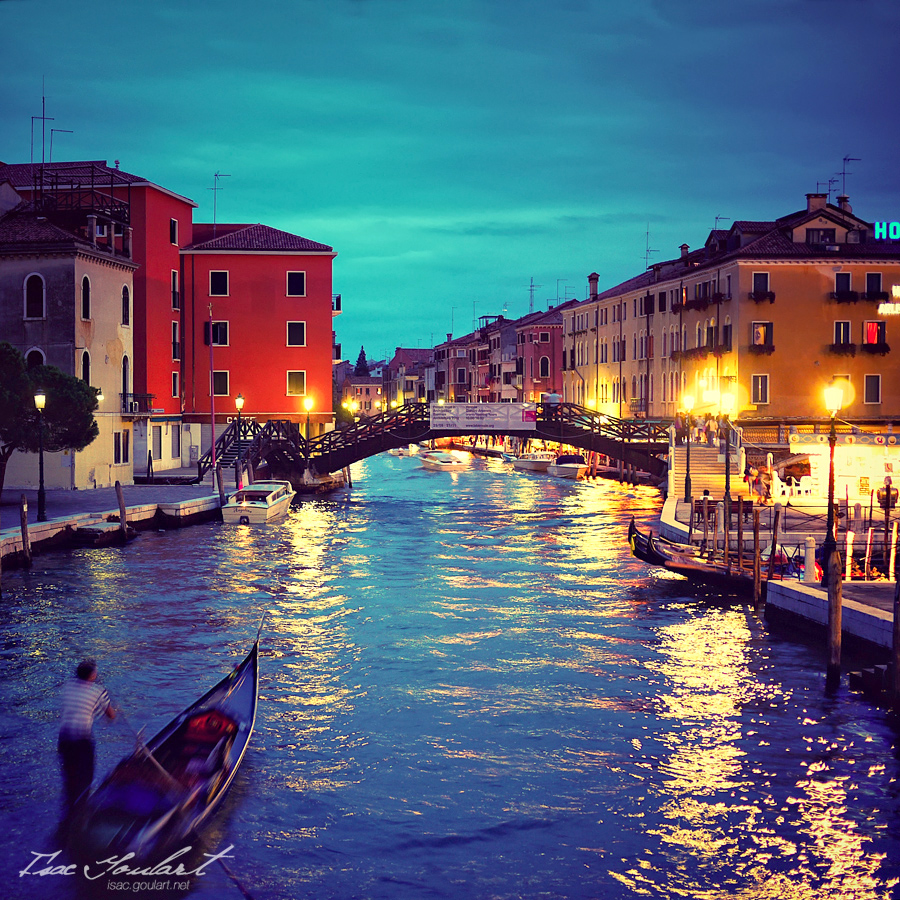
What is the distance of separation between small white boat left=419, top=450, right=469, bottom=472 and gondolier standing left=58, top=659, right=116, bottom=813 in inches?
2545

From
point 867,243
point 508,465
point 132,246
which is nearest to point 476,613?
point 132,246

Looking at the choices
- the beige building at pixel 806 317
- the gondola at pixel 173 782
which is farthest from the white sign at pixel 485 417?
the gondola at pixel 173 782

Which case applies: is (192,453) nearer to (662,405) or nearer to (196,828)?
(662,405)

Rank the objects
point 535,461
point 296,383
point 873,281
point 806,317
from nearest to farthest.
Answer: point 873,281, point 806,317, point 296,383, point 535,461

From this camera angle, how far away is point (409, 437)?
158ft

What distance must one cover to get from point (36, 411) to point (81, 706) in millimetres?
21259

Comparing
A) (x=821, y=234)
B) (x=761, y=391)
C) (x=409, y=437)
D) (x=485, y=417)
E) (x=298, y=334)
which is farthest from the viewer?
(x=298, y=334)

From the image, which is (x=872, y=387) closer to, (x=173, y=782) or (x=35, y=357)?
(x=35, y=357)

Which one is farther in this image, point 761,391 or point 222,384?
point 222,384

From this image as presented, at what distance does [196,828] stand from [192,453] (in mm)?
39263

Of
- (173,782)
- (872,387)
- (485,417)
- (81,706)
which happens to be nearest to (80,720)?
(81,706)

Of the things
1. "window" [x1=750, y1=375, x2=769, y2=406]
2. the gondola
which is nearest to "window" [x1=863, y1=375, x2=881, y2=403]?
"window" [x1=750, y1=375, x2=769, y2=406]

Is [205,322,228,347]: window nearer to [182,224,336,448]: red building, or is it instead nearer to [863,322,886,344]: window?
[182,224,336,448]: red building

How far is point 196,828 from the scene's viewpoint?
10023 millimetres
